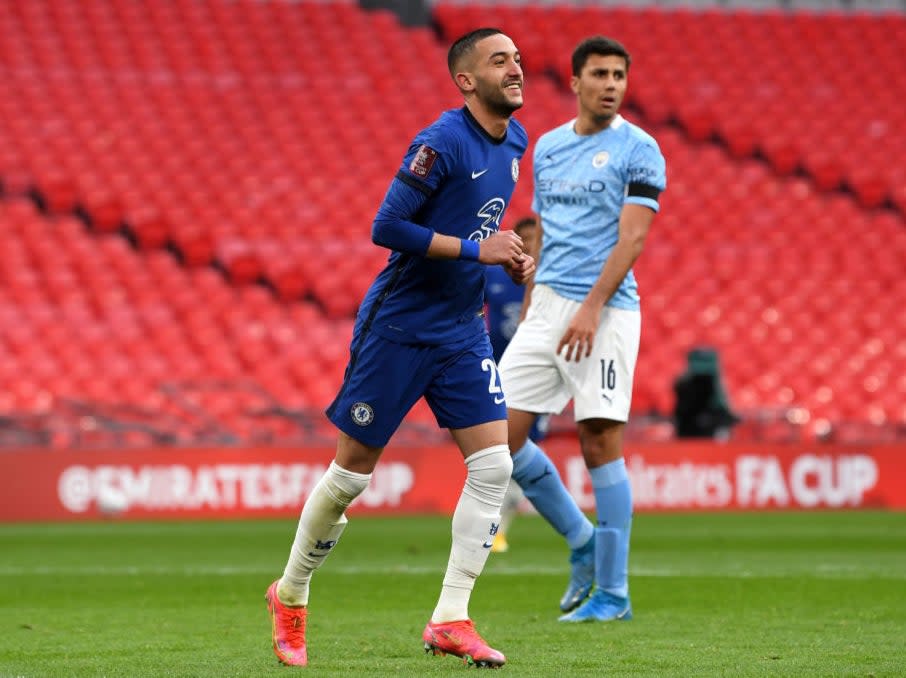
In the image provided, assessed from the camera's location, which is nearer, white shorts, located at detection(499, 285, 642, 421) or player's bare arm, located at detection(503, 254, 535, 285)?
player's bare arm, located at detection(503, 254, 535, 285)

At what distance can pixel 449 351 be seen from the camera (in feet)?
16.8

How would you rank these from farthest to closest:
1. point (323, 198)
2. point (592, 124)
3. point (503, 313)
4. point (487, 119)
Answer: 1. point (323, 198)
2. point (503, 313)
3. point (592, 124)
4. point (487, 119)

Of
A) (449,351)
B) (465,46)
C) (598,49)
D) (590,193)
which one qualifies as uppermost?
(598,49)

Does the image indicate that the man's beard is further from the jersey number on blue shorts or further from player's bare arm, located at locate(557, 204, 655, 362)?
player's bare arm, located at locate(557, 204, 655, 362)

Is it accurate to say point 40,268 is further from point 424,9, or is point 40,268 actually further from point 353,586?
point 353,586

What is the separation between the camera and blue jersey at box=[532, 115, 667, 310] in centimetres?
634

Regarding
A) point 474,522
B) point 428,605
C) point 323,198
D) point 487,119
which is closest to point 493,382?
point 474,522

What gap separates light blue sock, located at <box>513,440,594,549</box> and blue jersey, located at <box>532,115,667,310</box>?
2.38 ft

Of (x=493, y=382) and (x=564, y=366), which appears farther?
(x=564, y=366)

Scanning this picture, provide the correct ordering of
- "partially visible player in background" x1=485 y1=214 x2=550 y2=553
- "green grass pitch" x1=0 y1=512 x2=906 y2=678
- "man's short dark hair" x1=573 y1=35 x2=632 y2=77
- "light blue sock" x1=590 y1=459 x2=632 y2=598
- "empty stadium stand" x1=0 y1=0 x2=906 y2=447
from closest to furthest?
"green grass pitch" x1=0 y1=512 x2=906 y2=678 < "light blue sock" x1=590 y1=459 x2=632 y2=598 < "man's short dark hair" x1=573 y1=35 x2=632 y2=77 < "partially visible player in background" x1=485 y1=214 x2=550 y2=553 < "empty stadium stand" x1=0 y1=0 x2=906 y2=447

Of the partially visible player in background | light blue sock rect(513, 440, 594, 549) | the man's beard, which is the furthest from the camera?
the partially visible player in background

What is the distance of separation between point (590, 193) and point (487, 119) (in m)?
1.33

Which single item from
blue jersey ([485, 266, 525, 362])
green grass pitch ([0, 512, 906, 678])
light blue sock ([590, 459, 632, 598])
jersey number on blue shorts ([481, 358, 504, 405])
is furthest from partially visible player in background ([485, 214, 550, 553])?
jersey number on blue shorts ([481, 358, 504, 405])

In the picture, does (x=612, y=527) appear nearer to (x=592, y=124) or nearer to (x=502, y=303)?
(x=592, y=124)
